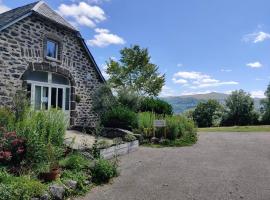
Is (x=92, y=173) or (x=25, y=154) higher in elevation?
(x=25, y=154)

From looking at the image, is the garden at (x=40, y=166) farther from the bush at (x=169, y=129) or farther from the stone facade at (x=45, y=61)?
the bush at (x=169, y=129)

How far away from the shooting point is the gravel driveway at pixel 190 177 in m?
6.93

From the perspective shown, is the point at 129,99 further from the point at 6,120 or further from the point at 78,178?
the point at 78,178

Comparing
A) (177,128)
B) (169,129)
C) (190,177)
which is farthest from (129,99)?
(190,177)

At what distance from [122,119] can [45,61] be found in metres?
4.85

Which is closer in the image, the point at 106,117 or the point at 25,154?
the point at 25,154

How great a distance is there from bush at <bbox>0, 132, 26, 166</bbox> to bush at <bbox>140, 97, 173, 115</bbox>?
1532cm

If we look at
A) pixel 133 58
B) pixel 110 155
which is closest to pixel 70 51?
pixel 110 155

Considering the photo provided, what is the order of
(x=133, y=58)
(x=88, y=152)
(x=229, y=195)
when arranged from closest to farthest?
(x=229, y=195), (x=88, y=152), (x=133, y=58)

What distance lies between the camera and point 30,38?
15188 mm

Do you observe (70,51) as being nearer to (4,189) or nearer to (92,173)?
(92,173)

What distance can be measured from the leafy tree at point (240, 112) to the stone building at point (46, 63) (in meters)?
33.2

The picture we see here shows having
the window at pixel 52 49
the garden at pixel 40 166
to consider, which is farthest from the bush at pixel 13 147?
the window at pixel 52 49

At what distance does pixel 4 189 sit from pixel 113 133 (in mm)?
9184
